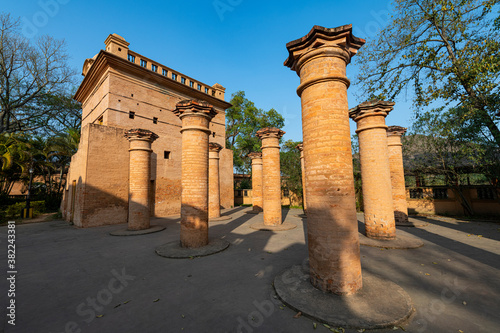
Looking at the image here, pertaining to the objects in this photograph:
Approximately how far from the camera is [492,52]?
8922 millimetres

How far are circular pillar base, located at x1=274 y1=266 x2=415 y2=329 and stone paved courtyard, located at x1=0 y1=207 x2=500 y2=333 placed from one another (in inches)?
6.3

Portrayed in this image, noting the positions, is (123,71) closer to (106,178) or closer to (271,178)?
(106,178)

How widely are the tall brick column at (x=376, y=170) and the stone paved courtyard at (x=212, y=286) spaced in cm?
125

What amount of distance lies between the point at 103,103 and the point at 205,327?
16.3 m

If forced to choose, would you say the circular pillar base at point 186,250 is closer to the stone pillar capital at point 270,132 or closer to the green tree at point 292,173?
the stone pillar capital at point 270,132

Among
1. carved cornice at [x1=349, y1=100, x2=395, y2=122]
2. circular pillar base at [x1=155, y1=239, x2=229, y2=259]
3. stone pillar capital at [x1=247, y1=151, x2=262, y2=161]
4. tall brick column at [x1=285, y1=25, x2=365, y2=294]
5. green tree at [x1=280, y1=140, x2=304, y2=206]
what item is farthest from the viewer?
green tree at [x1=280, y1=140, x2=304, y2=206]

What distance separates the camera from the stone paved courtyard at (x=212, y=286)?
10.0 ft

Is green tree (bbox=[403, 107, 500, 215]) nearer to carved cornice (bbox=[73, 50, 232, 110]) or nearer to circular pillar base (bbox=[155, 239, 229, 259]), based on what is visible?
circular pillar base (bbox=[155, 239, 229, 259])

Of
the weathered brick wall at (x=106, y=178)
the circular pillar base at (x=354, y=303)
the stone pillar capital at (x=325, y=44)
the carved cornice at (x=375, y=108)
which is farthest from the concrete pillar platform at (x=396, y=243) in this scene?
the weathered brick wall at (x=106, y=178)

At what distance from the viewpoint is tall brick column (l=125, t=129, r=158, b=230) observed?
973 centimetres

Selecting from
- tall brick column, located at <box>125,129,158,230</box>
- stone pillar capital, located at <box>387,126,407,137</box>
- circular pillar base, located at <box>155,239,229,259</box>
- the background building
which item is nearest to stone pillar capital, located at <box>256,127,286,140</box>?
stone pillar capital, located at <box>387,126,407,137</box>

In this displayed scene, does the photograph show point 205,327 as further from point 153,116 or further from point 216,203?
point 153,116

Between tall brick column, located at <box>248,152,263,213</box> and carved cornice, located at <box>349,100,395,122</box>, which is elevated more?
carved cornice, located at <box>349,100,395,122</box>

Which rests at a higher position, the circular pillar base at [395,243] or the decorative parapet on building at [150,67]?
the decorative parapet on building at [150,67]
